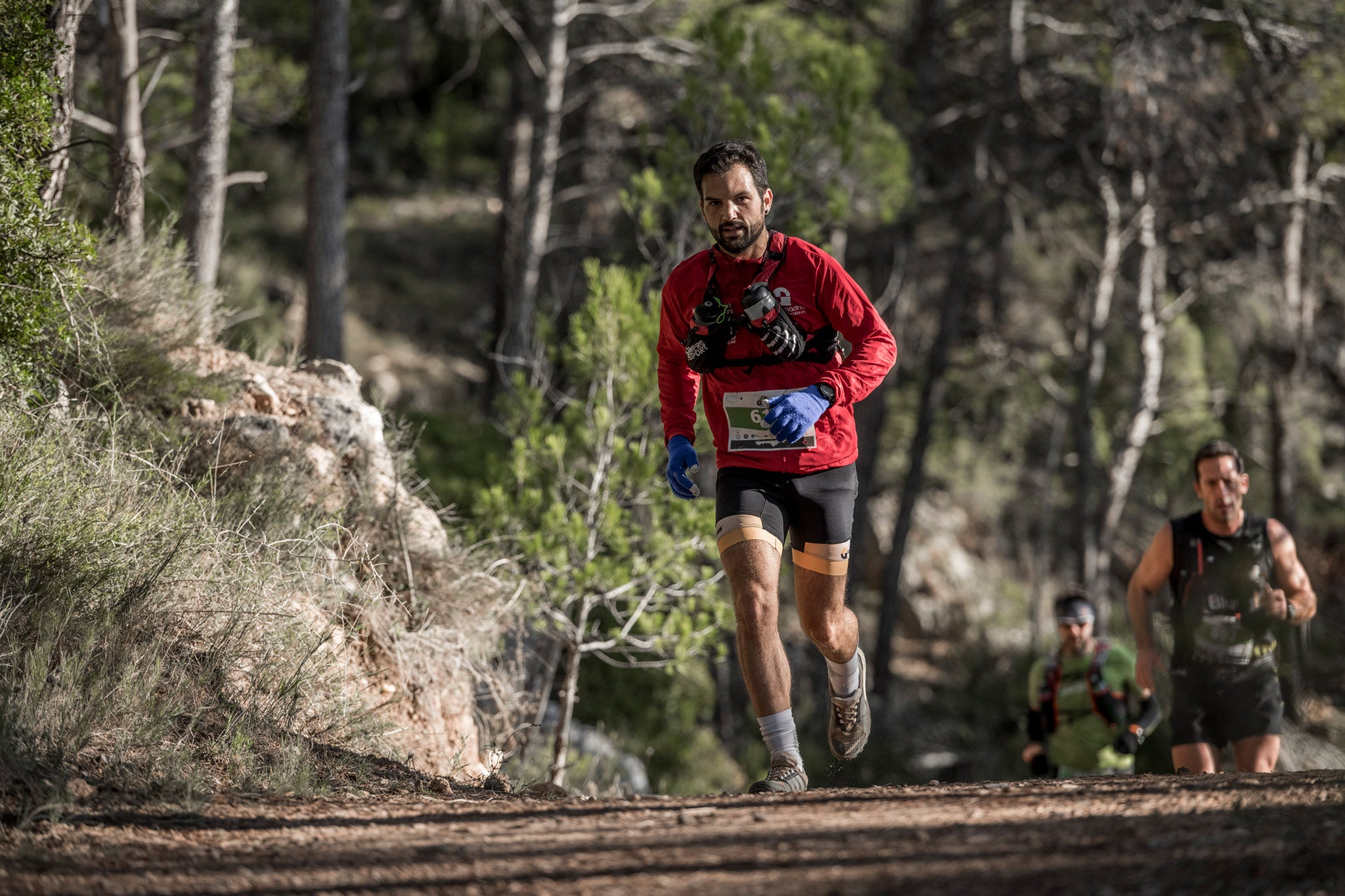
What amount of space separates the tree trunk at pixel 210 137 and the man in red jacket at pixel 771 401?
17.2 ft

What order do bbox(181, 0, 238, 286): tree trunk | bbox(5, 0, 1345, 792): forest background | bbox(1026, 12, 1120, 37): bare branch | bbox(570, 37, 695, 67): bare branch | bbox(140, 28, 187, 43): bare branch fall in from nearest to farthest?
bbox(5, 0, 1345, 792): forest background
bbox(181, 0, 238, 286): tree trunk
bbox(140, 28, 187, 43): bare branch
bbox(570, 37, 695, 67): bare branch
bbox(1026, 12, 1120, 37): bare branch

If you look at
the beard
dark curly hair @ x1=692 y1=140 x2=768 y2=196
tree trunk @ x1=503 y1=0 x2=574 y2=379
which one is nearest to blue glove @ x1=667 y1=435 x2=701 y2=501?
the beard

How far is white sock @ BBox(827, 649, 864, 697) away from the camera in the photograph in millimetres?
4691

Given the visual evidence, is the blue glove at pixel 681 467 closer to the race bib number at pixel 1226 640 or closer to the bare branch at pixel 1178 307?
the race bib number at pixel 1226 640

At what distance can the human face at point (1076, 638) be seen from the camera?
7023 mm

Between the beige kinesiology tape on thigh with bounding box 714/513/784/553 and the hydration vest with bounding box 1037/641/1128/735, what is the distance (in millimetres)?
3434

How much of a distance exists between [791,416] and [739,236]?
2.33ft

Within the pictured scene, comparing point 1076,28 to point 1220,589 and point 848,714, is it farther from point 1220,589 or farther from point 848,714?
point 848,714

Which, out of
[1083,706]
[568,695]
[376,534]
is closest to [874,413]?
[1083,706]

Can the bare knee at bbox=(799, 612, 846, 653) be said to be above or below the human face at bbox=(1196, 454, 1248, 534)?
below

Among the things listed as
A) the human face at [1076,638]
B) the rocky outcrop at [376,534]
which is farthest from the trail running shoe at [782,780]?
the human face at [1076,638]

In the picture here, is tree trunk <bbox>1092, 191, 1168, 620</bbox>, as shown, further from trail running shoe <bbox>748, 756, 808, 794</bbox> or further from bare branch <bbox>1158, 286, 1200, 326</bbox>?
trail running shoe <bbox>748, 756, 808, 794</bbox>

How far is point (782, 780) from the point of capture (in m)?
4.14

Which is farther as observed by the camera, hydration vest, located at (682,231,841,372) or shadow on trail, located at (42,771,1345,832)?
hydration vest, located at (682,231,841,372)
